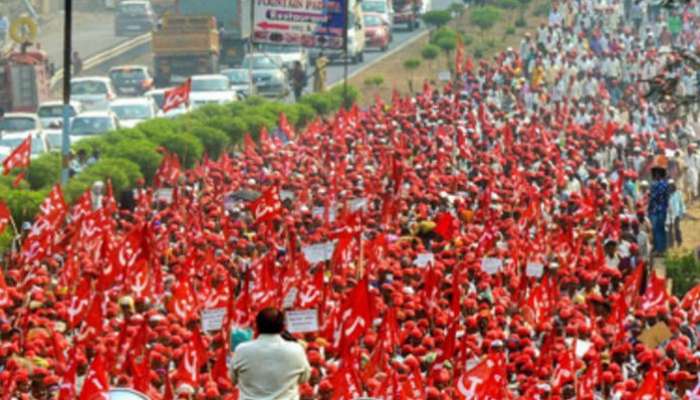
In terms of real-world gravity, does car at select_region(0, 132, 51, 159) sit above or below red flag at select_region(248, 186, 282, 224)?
below

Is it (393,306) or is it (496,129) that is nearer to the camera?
(393,306)

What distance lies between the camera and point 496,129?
142 feet

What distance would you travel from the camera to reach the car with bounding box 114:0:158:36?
236ft

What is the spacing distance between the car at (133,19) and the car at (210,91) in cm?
2036

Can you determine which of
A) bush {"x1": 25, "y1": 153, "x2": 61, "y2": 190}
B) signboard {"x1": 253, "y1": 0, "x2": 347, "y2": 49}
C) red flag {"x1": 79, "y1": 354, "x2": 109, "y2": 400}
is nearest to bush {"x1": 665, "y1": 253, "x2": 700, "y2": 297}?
bush {"x1": 25, "y1": 153, "x2": 61, "y2": 190}

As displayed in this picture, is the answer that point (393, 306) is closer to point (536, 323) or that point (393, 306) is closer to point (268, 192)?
point (536, 323)

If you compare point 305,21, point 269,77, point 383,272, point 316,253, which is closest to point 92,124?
point 305,21

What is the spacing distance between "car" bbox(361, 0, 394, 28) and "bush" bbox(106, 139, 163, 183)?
29923mm

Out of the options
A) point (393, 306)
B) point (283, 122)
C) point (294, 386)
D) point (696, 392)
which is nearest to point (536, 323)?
point (393, 306)

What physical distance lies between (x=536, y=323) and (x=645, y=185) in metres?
15.3

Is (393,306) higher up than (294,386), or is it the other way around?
(294,386)

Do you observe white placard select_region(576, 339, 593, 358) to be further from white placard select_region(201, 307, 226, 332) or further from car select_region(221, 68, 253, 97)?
car select_region(221, 68, 253, 97)

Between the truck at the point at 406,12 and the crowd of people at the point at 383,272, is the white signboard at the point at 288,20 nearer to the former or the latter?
the crowd of people at the point at 383,272

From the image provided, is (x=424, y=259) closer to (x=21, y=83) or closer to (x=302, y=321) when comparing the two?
(x=302, y=321)
